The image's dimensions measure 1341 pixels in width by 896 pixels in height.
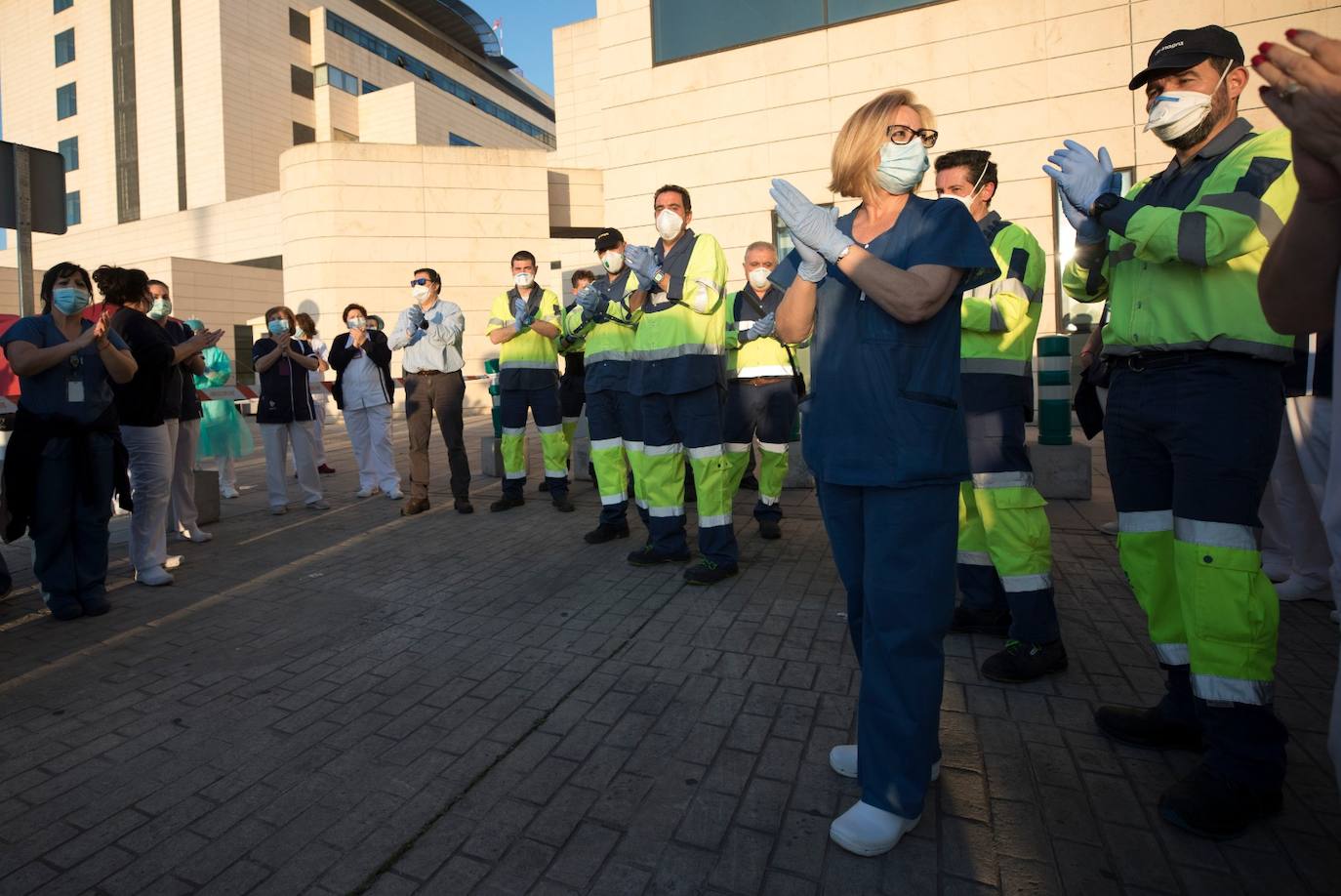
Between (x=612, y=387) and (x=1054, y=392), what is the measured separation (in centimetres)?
385

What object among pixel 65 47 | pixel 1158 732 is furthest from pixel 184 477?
pixel 65 47

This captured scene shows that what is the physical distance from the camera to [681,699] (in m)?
2.94

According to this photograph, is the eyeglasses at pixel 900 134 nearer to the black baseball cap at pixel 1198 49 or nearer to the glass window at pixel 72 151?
the black baseball cap at pixel 1198 49

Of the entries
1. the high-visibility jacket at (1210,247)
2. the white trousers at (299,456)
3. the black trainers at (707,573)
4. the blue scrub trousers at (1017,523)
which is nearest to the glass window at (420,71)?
the white trousers at (299,456)

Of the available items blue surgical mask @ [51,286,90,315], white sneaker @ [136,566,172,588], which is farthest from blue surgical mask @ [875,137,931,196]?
white sneaker @ [136,566,172,588]

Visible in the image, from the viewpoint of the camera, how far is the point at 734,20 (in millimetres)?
12352

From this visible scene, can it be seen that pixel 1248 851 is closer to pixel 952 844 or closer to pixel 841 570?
pixel 952 844

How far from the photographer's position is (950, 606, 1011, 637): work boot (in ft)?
11.6

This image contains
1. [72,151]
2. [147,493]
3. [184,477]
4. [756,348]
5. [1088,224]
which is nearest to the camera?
[1088,224]

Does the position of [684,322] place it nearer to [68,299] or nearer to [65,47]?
[68,299]

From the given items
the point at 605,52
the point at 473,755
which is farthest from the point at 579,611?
the point at 605,52

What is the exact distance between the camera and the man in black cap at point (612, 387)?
5.05 metres

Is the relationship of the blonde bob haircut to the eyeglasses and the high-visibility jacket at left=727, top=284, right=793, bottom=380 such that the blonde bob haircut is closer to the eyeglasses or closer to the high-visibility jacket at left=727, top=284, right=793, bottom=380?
the eyeglasses

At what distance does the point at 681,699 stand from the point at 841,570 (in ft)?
3.32
